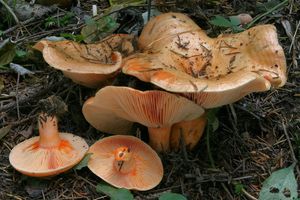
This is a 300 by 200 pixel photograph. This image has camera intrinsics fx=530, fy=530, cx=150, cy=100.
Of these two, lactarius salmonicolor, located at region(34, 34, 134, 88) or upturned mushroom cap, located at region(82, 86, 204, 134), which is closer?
upturned mushroom cap, located at region(82, 86, 204, 134)

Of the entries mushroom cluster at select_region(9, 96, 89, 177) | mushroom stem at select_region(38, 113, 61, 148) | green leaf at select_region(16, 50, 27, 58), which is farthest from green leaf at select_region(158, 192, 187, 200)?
green leaf at select_region(16, 50, 27, 58)

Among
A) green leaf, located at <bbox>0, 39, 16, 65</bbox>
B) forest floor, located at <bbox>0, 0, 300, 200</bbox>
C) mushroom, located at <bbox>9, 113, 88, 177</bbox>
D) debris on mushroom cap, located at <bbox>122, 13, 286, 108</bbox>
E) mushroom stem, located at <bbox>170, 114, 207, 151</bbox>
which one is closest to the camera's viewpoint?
debris on mushroom cap, located at <bbox>122, 13, 286, 108</bbox>

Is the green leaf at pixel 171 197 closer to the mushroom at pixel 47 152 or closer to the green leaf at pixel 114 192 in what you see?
the green leaf at pixel 114 192

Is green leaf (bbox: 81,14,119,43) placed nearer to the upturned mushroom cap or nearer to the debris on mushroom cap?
the debris on mushroom cap

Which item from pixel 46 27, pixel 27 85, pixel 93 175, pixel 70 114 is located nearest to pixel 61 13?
pixel 46 27

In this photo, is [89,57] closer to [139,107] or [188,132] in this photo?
[139,107]
